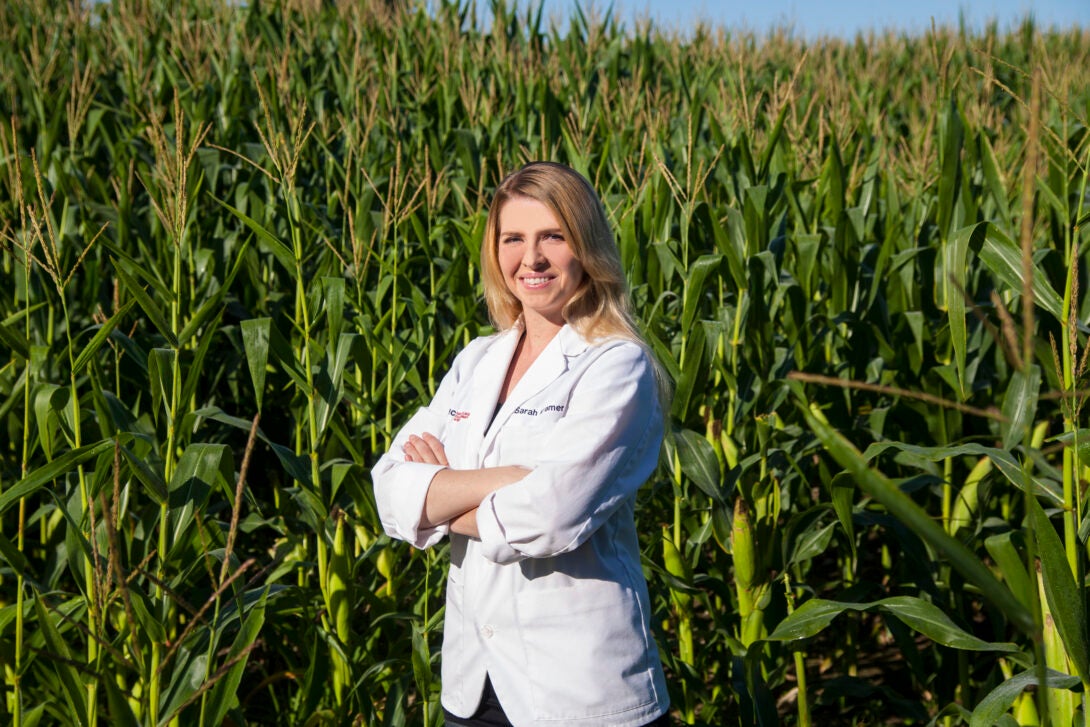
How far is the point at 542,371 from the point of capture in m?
2.17

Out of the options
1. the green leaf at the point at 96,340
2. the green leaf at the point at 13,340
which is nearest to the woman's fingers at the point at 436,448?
the green leaf at the point at 96,340

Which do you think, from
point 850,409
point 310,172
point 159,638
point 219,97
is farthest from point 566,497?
point 219,97

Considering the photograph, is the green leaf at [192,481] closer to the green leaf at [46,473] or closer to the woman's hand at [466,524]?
the green leaf at [46,473]

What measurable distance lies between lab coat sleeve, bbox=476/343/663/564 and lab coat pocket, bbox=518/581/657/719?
0.14 metres

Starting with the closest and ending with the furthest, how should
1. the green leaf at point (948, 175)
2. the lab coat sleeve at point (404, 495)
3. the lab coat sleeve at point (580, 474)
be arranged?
the lab coat sleeve at point (580, 474) → the lab coat sleeve at point (404, 495) → the green leaf at point (948, 175)

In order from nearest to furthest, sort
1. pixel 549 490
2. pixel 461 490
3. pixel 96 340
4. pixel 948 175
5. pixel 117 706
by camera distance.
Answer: pixel 117 706 < pixel 549 490 < pixel 461 490 < pixel 96 340 < pixel 948 175

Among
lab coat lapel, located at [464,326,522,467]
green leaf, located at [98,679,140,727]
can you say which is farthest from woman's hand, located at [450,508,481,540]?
green leaf, located at [98,679,140,727]

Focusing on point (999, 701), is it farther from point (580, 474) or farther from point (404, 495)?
point (404, 495)

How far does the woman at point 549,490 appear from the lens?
1.93m

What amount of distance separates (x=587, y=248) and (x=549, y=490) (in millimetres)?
579

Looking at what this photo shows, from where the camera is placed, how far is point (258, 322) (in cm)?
286

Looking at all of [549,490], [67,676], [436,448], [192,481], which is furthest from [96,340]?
[549,490]

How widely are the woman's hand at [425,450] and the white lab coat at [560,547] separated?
5cm

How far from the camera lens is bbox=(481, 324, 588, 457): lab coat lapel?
215 cm
